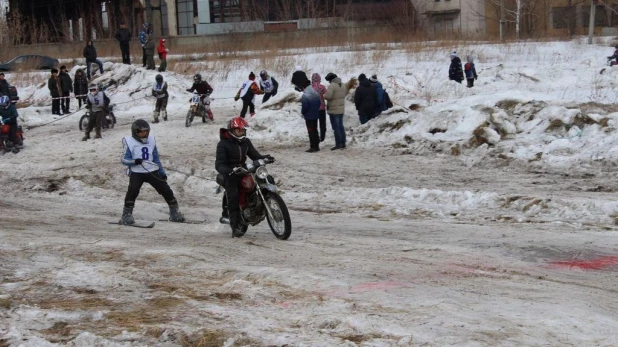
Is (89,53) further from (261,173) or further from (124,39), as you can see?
(261,173)

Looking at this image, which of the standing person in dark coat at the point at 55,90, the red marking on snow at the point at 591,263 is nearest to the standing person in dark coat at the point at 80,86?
the standing person in dark coat at the point at 55,90

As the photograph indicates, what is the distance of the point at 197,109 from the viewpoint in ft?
80.7

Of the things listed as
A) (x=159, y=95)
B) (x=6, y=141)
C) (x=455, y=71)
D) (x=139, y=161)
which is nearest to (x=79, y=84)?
(x=159, y=95)

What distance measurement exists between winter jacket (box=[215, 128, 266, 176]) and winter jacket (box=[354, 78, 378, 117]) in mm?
10288

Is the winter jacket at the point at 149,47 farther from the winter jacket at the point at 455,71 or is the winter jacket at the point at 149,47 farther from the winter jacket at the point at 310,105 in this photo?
the winter jacket at the point at 310,105

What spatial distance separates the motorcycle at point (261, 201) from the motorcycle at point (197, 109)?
1318 centimetres

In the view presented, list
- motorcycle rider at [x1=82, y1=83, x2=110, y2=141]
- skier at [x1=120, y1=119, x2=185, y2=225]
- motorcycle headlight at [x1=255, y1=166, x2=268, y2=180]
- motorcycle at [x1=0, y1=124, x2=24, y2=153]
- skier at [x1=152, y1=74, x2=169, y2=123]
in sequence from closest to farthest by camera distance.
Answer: motorcycle headlight at [x1=255, y1=166, x2=268, y2=180]
skier at [x1=120, y1=119, x2=185, y2=225]
motorcycle at [x1=0, y1=124, x2=24, y2=153]
motorcycle rider at [x1=82, y1=83, x2=110, y2=141]
skier at [x1=152, y1=74, x2=169, y2=123]

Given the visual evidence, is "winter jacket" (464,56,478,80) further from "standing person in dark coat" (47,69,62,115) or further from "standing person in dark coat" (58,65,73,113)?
"standing person in dark coat" (47,69,62,115)

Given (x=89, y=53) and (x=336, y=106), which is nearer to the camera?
(x=336, y=106)

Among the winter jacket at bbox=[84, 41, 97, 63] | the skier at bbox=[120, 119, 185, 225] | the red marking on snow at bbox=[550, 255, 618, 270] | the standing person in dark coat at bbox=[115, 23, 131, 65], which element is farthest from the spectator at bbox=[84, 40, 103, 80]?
the red marking on snow at bbox=[550, 255, 618, 270]

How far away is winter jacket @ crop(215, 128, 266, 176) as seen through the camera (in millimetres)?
11375

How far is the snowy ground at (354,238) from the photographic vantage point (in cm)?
676

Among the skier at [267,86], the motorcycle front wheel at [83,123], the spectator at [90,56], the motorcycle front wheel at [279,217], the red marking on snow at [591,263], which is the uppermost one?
the spectator at [90,56]

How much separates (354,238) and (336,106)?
29.5 feet
